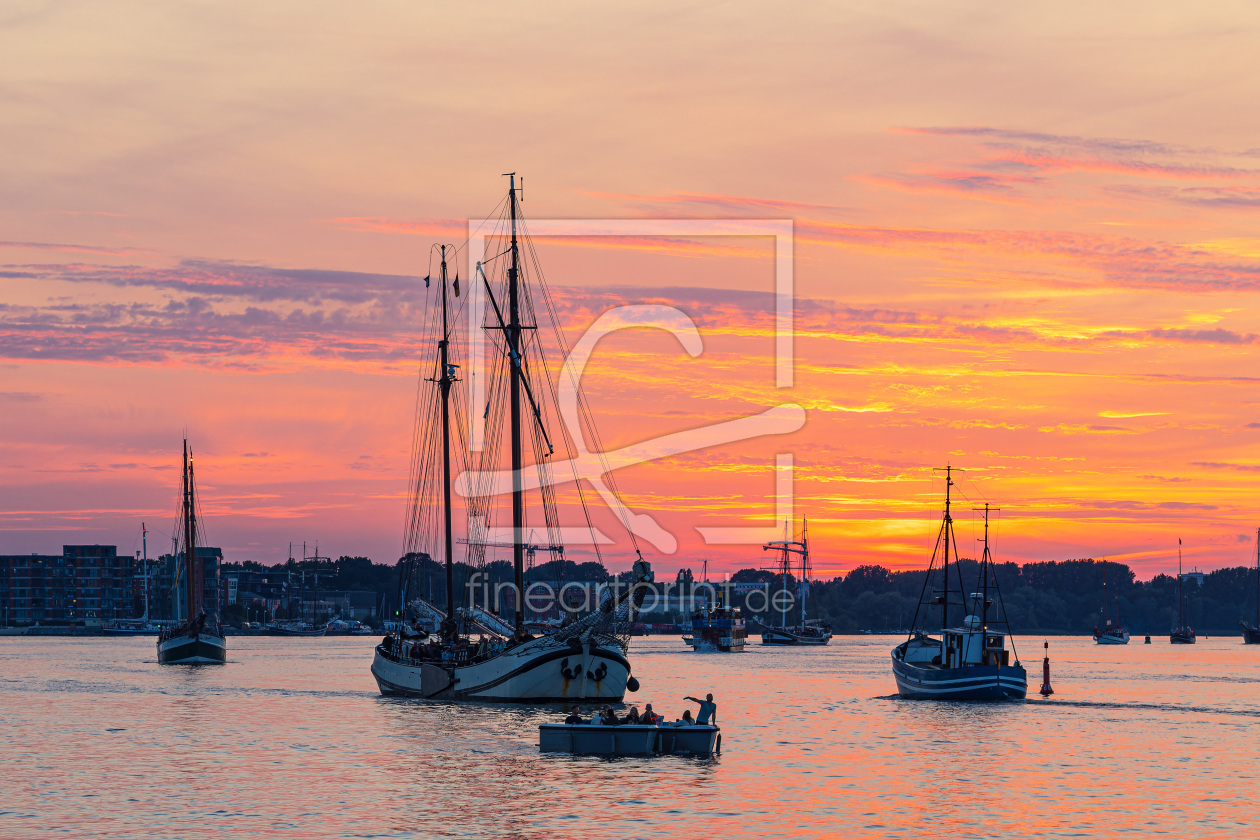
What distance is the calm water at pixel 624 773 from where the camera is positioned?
51188 mm

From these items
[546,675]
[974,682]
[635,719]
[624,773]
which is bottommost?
[974,682]

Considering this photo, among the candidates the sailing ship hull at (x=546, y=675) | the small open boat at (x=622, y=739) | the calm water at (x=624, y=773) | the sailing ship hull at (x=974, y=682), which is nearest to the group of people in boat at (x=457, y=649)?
the sailing ship hull at (x=546, y=675)

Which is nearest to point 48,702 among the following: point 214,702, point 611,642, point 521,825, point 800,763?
point 214,702

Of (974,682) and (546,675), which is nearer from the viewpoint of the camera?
(546,675)

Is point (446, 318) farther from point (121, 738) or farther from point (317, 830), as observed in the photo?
point (317, 830)

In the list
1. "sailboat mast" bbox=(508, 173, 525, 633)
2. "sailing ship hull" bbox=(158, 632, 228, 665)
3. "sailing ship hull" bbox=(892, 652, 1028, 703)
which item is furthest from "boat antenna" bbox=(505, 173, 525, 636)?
"sailing ship hull" bbox=(158, 632, 228, 665)

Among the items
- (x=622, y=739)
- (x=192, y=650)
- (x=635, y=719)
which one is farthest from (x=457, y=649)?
(x=192, y=650)

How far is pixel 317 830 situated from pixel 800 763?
29.2 metres

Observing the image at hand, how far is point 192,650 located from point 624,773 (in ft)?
445

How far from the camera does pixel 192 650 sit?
185375 mm

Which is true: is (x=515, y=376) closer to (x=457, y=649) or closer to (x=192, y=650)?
(x=457, y=649)

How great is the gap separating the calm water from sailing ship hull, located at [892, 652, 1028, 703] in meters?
1.67

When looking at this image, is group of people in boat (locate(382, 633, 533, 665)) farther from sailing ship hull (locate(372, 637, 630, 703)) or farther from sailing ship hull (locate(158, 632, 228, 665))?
sailing ship hull (locate(158, 632, 228, 665))

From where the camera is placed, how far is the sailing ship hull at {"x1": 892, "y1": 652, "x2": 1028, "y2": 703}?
10294 centimetres
